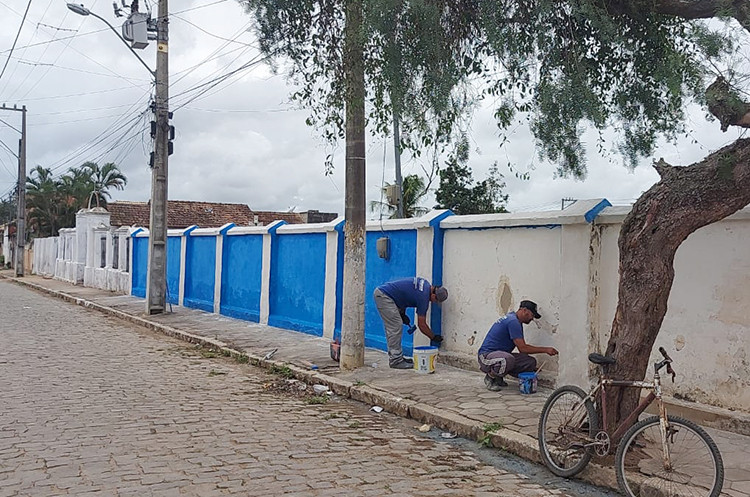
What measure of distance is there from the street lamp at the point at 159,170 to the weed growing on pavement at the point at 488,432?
40.7 ft

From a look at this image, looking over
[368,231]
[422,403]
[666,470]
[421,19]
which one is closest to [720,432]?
[666,470]

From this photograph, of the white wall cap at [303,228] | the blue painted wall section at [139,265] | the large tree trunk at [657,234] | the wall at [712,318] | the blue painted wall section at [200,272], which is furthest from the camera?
the blue painted wall section at [139,265]

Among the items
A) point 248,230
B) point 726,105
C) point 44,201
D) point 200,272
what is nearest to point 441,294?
point 726,105

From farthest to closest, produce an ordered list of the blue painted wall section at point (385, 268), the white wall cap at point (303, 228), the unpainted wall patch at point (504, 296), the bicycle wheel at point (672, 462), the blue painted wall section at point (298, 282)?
the blue painted wall section at point (298, 282)
the white wall cap at point (303, 228)
the blue painted wall section at point (385, 268)
the unpainted wall patch at point (504, 296)
the bicycle wheel at point (672, 462)

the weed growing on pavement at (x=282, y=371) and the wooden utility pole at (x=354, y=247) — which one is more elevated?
the wooden utility pole at (x=354, y=247)

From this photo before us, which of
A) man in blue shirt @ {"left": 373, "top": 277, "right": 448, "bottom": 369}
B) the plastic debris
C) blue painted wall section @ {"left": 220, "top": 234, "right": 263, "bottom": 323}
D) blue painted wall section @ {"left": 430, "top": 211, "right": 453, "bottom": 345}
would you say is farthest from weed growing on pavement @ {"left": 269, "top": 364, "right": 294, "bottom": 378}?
blue painted wall section @ {"left": 220, "top": 234, "right": 263, "bottom": 323}

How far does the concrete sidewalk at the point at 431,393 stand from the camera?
588 cm

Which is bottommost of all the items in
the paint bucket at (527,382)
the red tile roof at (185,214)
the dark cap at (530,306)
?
the paint bucket at (527,382)

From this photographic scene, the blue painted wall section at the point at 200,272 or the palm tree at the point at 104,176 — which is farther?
the palm tree at the point at 104,176

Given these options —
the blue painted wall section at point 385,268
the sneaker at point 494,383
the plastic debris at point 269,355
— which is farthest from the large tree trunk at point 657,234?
the plastic debris at point 269,355

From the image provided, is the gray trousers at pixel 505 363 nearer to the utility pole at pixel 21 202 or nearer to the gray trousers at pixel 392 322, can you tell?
the gray trousers at pixel 392 322

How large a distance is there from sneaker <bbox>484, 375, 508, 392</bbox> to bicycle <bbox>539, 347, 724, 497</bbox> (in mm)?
2199

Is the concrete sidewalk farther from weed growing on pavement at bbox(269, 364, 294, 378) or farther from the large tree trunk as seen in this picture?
the large tree trunk

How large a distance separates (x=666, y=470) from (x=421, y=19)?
4.07 meters
